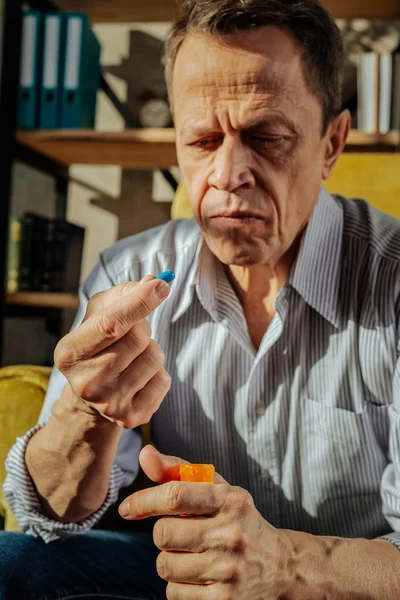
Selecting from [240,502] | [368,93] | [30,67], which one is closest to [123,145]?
[30,67]

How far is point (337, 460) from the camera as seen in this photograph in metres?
0.95

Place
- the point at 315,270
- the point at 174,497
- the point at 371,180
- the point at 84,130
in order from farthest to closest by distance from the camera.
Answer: the point at 84,130 < the point at 371,180 < the point at 315,270 < the point at 174,497

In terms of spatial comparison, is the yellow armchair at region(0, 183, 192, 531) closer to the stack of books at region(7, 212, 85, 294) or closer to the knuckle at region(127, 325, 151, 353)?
the knuckle at region(127, 325, 151, 353)

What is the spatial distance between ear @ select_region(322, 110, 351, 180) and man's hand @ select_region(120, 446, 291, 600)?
0.60 meters

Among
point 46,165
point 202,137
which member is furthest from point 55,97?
point 202,137

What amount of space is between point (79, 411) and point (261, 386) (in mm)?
283

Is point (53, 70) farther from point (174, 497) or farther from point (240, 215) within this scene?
point (174, 497)

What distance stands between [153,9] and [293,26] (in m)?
1.50

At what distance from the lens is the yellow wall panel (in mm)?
1416

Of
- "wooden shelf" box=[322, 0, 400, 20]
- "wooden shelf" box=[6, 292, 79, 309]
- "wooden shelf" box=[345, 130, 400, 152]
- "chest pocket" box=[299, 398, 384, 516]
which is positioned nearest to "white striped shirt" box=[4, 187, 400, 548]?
"chest pocket" box=[299, 398, 384, 516]

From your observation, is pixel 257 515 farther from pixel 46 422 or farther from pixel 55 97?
pixel 55 97

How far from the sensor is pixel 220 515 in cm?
66

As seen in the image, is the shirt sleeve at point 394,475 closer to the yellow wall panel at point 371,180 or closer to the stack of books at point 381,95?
the yellow wall panel at point 371,180

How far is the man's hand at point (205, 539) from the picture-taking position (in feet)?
2.14
